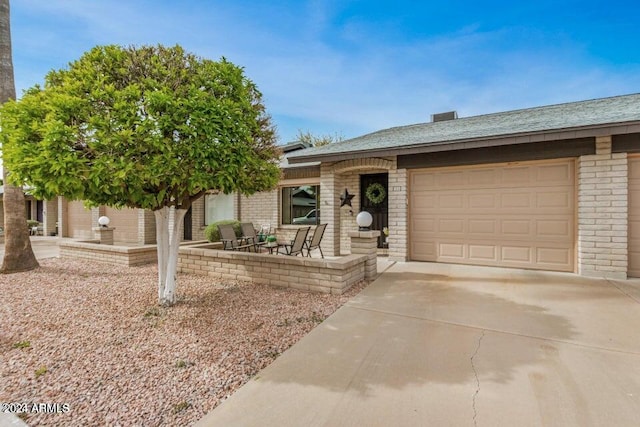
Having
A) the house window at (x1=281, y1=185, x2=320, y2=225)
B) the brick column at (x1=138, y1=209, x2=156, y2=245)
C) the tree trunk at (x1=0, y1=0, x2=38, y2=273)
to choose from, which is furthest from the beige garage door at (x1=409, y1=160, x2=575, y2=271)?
the brick column at (x1=138, y1=209, x2=156, y2=245)

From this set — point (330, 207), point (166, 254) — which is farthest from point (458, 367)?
point (330, 207)

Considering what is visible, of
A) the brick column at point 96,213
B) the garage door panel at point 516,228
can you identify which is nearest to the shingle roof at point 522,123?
the garage door panel at point 516,228

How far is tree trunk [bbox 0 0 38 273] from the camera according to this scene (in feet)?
19.6

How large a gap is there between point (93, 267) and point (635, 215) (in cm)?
1176

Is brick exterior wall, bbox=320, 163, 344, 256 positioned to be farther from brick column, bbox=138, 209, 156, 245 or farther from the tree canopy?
brick column, bbox=138, 209, 156, 245

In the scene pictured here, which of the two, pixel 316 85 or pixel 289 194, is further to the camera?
pixel 316 85

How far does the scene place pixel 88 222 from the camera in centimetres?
1404

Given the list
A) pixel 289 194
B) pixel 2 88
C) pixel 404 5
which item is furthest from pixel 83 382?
pixel 404 5

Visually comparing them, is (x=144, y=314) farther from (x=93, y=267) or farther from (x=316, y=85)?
(x=316, y=85)

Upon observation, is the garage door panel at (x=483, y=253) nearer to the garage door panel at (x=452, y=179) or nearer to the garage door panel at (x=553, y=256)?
the garage door panel at (x=553, y=256)

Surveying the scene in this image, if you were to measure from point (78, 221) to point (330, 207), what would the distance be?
13.5 metres

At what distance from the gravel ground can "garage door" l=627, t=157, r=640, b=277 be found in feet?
18.1

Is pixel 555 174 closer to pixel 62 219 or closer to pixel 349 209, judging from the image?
pixel 349 209

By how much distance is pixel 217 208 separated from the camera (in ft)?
38.9
